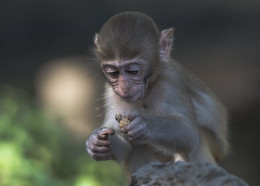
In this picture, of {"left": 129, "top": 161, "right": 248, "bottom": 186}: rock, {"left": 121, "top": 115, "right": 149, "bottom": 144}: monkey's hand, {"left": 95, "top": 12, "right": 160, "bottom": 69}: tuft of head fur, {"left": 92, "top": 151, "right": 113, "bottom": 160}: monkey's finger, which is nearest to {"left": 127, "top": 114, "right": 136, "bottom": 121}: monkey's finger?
{"left": 121, "top": 115, "right": 149, "bottom": 144}: monkey's hand

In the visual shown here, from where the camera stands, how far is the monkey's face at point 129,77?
17.8ft

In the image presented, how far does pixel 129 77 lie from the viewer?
18.0ft

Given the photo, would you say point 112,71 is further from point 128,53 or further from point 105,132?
point 105,132

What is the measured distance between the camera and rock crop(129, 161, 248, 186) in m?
3.88

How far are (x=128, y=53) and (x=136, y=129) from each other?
0.82 m

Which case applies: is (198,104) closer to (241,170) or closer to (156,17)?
(241,170)

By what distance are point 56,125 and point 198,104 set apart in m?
3.75

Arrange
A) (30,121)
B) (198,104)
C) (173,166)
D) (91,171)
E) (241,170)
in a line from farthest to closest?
(241,170) → (30,121) → (91,171) → (198,104) → (173,166)

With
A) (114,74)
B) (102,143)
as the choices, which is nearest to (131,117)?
(102,143)

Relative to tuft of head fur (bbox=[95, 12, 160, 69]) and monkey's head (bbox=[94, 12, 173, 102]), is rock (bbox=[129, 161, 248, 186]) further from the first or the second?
tuft of head fur (bbox=[95, 12, 160, 69])

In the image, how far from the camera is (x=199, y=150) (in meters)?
6.16

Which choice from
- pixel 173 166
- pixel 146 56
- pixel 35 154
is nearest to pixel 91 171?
pixel 35 154

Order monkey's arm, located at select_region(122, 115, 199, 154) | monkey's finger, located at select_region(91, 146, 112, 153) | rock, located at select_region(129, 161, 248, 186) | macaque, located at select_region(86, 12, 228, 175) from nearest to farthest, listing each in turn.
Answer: rock, located at select_region(129, 161, 248, 186) → monkey's arm, located at select_region(122, 115, 199, 154) → monkey's finger, located at select_region(91, 146, 112, 153) → macaque, located at select_region(86, 12, 228, 175)

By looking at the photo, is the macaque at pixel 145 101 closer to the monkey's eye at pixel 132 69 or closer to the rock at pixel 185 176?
the monkey's eye at pixel 132 69
